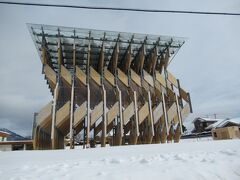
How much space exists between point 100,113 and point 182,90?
7930mm

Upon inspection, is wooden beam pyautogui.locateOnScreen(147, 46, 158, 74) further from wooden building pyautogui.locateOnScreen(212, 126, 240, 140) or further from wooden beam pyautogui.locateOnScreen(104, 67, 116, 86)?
wooden building pyautogui.locateOnScreen(212, 126, 240, 140)

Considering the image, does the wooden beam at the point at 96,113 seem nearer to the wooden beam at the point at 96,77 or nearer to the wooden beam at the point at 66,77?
the wooden beam at the point at 96,77

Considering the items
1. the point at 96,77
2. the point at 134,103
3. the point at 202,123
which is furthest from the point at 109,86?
the point at 202,123

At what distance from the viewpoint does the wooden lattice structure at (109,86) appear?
14922mm

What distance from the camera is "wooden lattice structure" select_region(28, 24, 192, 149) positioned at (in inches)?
587

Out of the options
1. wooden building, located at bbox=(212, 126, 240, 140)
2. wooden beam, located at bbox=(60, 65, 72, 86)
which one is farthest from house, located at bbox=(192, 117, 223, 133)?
wooden beam, located at bbox=(60, 65, 72, 86)

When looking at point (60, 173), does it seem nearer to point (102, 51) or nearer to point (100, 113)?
point (100, 113)

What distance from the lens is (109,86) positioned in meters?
17.8

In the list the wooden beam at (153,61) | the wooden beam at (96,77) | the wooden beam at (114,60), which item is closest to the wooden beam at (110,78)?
the wooden beam at (96,77)

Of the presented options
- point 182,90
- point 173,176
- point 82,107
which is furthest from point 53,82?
point 173,176

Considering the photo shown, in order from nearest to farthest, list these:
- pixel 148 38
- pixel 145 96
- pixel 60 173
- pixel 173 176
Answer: pixel 173 176
pixel 60 173
pixel 148 38
pixel 145 96

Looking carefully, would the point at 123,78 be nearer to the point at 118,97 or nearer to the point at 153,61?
the point at 118,97

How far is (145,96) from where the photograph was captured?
723 inches

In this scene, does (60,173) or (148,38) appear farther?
(148,38)
